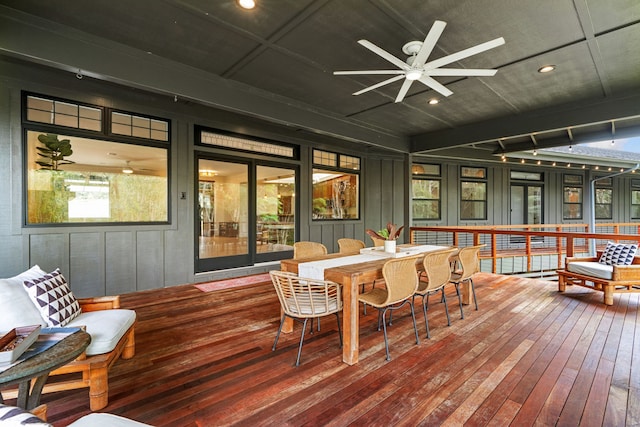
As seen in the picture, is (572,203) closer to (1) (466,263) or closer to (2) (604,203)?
(2) (604,203)

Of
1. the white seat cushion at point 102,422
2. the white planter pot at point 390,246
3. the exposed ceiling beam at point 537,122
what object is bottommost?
the white seat cushion at point 102,422

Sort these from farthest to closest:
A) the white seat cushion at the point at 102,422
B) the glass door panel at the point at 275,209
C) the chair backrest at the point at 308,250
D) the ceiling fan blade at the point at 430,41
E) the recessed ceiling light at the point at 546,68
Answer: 1. the glass door panel at the point at 275,209
2. the chair backrest at the point at 308,250
3. the recessed ceiling light at the point at 546,68
4. the ceiling fan blade at the point at 430,41
5. the white seat cushion at the point at 102,422

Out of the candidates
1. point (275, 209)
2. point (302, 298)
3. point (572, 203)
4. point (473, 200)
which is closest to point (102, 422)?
point (302, 298)

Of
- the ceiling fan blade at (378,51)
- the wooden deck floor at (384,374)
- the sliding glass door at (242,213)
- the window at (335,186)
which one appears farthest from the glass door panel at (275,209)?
the ceiling fan blade at (378,51)

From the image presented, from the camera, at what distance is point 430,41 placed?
8.20 ft

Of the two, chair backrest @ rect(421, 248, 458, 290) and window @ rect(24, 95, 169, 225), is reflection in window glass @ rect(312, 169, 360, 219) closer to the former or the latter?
window @ rect(24, 95, 169, 225)

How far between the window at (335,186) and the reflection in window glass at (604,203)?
400 inches

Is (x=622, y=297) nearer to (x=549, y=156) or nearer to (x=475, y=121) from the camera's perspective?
(x=475, y=121)

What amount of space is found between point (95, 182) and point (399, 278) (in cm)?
443

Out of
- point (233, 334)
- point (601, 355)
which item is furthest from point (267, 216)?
point (601, 355)

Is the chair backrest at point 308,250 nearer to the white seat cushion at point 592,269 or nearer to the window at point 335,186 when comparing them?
the window at point 335,186

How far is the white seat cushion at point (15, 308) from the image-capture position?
1795 mm

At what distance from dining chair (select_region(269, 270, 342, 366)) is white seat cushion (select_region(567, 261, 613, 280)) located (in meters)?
4.10

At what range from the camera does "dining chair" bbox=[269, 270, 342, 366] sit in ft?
8.22
